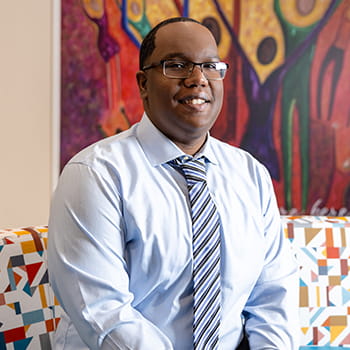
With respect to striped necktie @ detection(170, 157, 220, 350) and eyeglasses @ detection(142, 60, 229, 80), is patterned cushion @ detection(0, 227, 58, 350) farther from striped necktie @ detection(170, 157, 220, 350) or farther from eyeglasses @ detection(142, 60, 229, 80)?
eyeglasses @ detection(142, 60, 229, 80)

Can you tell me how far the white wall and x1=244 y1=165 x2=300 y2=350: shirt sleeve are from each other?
1255 millimetres

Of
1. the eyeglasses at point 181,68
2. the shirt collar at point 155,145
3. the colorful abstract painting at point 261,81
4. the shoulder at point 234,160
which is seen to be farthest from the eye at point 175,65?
the colorful abstract painting at point 261,81

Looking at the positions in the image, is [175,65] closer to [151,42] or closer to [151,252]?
A: [151,42]

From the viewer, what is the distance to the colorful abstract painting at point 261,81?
93.8 inches

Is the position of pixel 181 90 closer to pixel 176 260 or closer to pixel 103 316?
A: pixel 176 260

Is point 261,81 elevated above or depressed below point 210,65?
below

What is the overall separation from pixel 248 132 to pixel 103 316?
1430 mm

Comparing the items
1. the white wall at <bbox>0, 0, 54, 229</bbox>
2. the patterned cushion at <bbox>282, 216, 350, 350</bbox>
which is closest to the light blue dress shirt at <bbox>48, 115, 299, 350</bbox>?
the patterned cushion at <bbox>282, 216, 350, 350</bbox>

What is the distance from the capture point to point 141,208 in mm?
1241

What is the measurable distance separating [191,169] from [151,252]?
0.73 ft

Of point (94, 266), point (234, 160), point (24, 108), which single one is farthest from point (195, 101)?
point (24, 108)

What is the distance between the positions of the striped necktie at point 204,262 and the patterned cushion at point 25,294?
0.44 m

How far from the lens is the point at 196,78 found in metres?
1.28

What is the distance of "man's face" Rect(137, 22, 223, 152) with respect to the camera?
4.19ft
